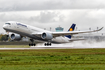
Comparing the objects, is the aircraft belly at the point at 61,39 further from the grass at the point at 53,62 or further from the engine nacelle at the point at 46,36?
the grass at the point at 53,62

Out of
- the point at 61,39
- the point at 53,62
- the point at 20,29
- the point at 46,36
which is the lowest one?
the point at 53,62

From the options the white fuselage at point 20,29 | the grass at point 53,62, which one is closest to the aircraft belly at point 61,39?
the white fuselage at point 20,29

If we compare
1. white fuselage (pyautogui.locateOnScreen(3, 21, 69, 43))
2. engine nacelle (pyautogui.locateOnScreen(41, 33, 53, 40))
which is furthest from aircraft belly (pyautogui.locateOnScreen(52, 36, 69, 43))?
white fuselage (pyautogui.locateOnScreen(3, 21, 69, 43))

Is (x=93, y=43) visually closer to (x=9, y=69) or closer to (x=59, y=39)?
(x=59, y=39)

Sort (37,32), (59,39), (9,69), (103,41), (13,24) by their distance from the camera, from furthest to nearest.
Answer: (103,41) < (59,39) < (37,32) < (13,24) < (9,69)

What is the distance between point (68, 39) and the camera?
73.0 metres

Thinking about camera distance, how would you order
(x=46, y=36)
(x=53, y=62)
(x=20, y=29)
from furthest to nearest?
(x=46, y=36)
(x=20, y=29)
(x=53, y=62)

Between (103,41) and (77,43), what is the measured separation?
8.34 metres

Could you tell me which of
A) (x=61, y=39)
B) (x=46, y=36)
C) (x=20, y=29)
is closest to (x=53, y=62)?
(x=20, y=29)

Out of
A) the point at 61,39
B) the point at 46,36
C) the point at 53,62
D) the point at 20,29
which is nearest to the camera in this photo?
the point at 53,62

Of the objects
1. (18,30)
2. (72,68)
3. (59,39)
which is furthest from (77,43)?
(72,68)

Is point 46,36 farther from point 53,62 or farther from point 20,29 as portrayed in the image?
point 53,62

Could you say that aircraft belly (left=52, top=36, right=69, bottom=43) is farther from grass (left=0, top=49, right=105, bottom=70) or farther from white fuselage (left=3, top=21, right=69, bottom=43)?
grass (left=0, top=49, right=105, bottom=70)

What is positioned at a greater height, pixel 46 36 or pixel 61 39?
pixel 46 36
